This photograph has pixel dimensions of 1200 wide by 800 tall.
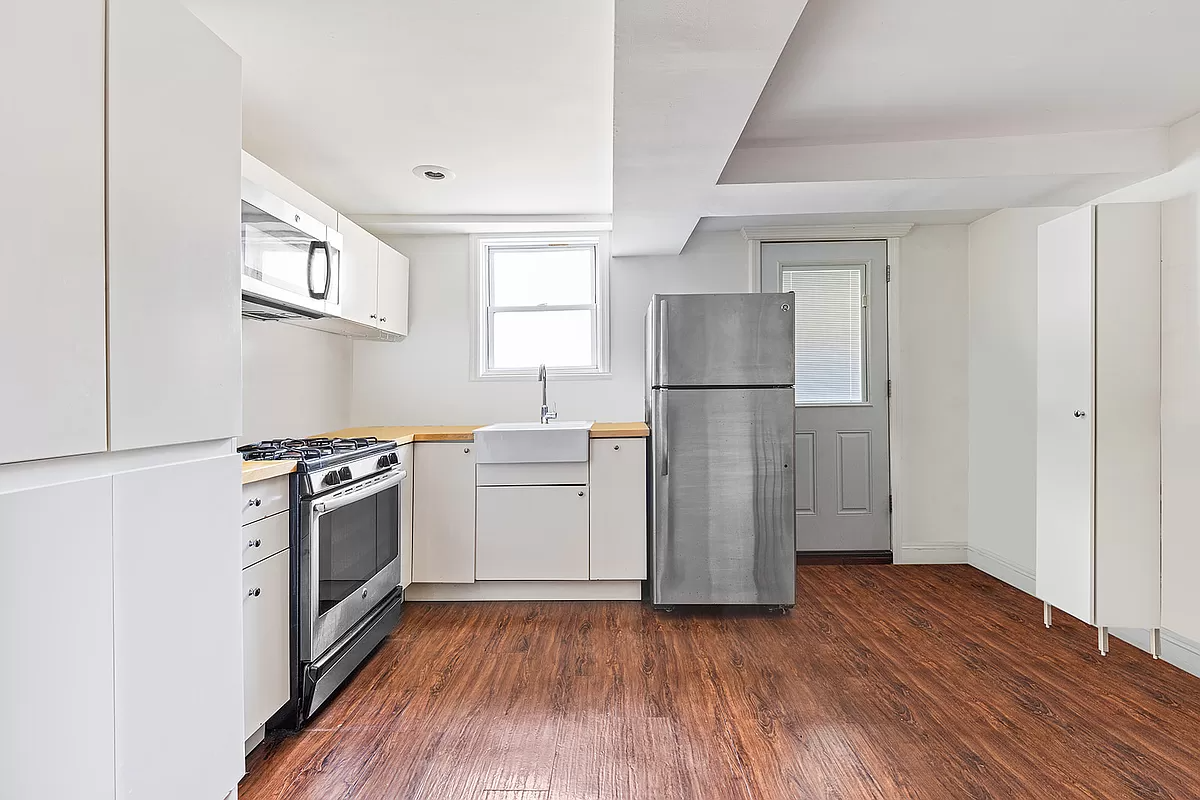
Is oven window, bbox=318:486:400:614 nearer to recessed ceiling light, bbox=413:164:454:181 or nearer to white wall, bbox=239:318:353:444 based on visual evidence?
white wall, bbox=239:318:353:444

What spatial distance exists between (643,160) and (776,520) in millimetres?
1871

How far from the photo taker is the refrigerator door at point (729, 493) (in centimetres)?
329

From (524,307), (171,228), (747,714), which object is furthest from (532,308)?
(171,228)

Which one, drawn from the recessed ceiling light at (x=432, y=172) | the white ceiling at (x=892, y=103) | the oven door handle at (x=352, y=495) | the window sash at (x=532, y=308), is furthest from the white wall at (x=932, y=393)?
the oven door handle at (x=352, y=495)

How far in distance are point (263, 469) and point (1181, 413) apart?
10.9ft

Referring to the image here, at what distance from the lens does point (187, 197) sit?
1192mm

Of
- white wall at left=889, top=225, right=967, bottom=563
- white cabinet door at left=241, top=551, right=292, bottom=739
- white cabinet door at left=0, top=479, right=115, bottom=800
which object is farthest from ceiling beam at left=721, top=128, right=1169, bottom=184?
white cabinet door at left=0, top=479, right=115, bottom=800

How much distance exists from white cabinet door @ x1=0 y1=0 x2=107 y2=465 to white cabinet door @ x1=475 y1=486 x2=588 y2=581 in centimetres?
251

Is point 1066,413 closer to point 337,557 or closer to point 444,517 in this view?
point 444,517

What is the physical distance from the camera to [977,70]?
2229mm

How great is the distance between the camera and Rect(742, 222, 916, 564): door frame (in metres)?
4.21

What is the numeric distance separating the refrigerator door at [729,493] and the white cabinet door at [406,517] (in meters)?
1.28

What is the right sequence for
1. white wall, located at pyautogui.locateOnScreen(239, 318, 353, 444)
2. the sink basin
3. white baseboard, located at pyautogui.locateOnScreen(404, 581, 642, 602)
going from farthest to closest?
white baseboard, located at pyautogui.locateOnScreen(404, 581, 642, 602) < the sink basin < white wall, located at pyautogui.locateOnScreen(239, 318, 353, 444)

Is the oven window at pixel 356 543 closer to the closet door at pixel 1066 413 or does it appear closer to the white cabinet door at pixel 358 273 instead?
the white cabinet door at pixel 358 273
